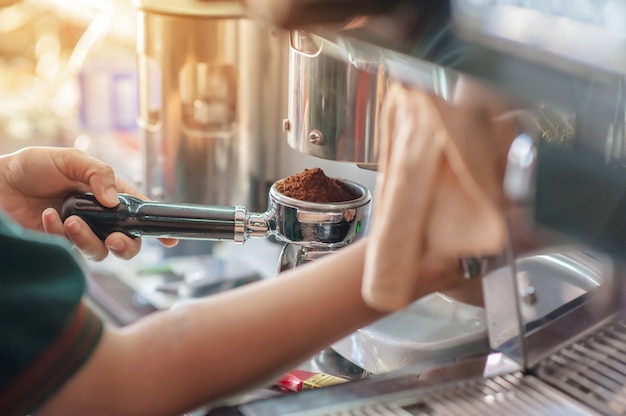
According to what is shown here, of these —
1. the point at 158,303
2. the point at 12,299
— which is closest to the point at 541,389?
the point at 12,299

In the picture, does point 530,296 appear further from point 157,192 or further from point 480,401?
point 157,192

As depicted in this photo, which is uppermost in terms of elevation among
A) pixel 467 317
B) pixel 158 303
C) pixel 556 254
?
pixel 556 254

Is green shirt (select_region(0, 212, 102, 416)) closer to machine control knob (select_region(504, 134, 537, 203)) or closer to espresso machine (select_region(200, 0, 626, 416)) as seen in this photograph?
espresso machine (select_region(200, 0, 626, 416))

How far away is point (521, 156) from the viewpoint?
391mm

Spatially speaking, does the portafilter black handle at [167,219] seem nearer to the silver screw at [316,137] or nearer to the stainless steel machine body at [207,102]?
the silver screw at [316,137]

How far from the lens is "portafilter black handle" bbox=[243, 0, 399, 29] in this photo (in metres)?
0.27

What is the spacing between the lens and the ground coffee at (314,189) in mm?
624

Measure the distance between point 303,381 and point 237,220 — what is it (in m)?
0.14

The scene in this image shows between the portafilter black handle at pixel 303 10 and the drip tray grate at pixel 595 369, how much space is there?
0.32 m

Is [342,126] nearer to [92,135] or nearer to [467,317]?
[467,317]

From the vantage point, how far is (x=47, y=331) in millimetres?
425

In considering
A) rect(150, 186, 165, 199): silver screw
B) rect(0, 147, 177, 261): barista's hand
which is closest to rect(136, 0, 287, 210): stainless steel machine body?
rect(150, 186, 165, 199): silver screw

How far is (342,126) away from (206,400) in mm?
261

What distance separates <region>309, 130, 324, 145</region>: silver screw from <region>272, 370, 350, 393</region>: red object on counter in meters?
0.19
